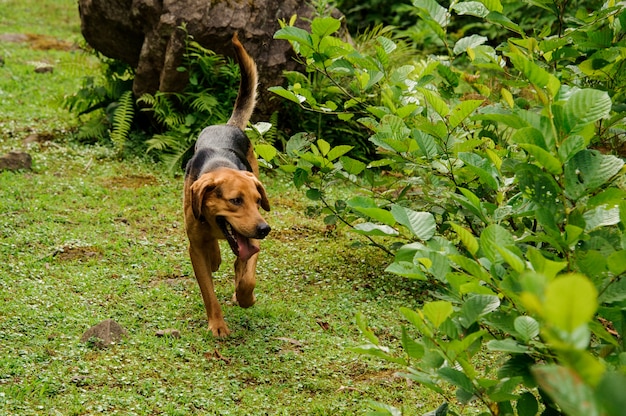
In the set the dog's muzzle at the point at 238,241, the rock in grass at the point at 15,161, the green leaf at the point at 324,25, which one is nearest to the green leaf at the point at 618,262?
the green leaf at the point at 324,25

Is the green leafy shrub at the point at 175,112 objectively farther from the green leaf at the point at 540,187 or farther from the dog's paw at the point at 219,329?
the green leaf at the point at 540,187

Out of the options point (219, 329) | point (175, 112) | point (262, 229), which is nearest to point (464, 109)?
point (262, 229)

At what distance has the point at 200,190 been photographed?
5125mm

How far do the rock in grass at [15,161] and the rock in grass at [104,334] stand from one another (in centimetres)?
387

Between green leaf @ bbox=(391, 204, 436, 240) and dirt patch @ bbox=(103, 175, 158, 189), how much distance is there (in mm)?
6115

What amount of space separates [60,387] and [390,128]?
2342 mm

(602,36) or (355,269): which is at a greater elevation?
(602,36)

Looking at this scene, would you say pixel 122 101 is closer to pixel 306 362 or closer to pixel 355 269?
pixel 355 269

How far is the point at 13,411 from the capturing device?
161 inches

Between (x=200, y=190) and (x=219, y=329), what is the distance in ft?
3.16

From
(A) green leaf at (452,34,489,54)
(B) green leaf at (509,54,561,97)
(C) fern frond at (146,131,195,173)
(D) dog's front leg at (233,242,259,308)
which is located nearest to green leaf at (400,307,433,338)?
(B) green leaf at (509,54,561,97)

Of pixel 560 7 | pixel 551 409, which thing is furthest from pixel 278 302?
pixel 551 409

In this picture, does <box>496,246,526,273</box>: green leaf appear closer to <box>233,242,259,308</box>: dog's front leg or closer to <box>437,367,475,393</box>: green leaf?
<box>437,367,475,393</box>: green leaf

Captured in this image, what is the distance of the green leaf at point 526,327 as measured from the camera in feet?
6.97
